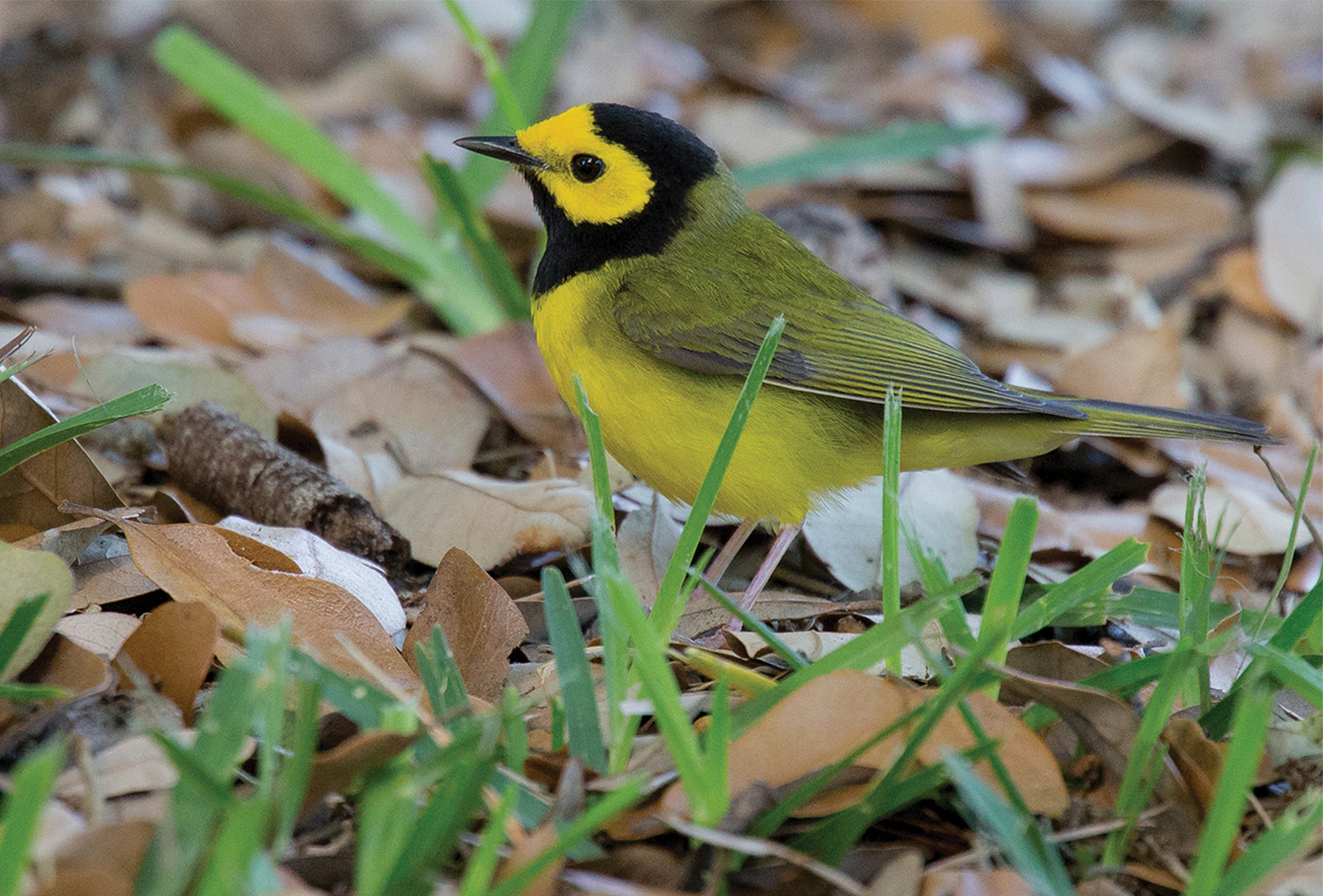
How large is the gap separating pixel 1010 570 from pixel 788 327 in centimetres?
160

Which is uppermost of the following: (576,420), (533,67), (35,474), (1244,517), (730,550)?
(533,67)

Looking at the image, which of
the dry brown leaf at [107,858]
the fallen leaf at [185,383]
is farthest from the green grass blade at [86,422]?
the fallen leaf at [185,383]

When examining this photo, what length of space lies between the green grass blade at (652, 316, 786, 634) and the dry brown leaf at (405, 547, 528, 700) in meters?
0.48

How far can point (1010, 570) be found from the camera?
212 cm

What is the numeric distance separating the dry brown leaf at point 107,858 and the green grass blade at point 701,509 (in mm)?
891

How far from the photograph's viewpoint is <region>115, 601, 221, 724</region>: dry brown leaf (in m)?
2.30

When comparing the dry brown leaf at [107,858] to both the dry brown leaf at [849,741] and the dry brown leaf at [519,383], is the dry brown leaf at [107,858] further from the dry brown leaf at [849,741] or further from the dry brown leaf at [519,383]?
the dry brown leaf at [519,383]

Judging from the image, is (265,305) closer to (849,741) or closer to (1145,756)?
(849,741)

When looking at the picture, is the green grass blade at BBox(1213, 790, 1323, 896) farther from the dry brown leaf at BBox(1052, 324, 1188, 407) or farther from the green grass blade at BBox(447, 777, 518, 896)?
the dry brown leaf at BBox(1052, 324, 1188, 407)

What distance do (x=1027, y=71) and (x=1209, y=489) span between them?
440 centimetres

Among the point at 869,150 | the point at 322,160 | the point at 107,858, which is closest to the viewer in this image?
the point at 107,858

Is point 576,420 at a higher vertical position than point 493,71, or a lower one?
lower

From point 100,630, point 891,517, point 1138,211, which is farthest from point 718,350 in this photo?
point 1138,211

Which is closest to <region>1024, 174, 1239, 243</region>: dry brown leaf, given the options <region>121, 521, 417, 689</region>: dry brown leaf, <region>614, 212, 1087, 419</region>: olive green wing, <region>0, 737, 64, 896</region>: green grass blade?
<region>614, 212, 1087, 419</region>: olive green wing
